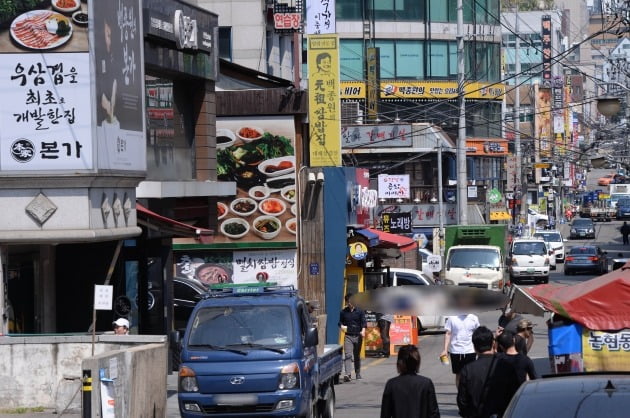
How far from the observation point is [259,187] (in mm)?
30578

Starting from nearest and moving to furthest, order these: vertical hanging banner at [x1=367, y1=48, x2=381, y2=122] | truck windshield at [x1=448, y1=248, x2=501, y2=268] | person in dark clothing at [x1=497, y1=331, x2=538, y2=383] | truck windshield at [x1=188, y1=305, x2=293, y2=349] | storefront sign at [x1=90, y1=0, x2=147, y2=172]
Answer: person in dark clothing at [x1=497, y1=331, x2=538, y2=383]
truck windshield at [x1=188, y1=305, x2=293, y2=349]
storefront sign at [x1=90, y1=0, x2=147, y2=172]
truck windshield at [x1=448, y1=248, x2=501, y2=268]
vertical hanging banner at [x1=367, y1=48, x2=381, y2=122]

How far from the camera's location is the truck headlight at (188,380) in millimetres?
16062

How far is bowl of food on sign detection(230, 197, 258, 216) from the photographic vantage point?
30.6 meters

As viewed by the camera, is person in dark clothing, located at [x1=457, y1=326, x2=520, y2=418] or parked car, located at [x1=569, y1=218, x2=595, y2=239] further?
parked car, located at [x1=569, y1=218, x2=595, y2=239]

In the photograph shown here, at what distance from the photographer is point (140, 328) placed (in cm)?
2405

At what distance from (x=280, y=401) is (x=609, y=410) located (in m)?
8.14

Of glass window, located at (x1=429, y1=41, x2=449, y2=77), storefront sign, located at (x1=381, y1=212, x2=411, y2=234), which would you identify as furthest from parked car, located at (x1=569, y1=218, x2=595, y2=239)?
storefront sign, located at (x1=381, y1=212, x2=411, y2=234)

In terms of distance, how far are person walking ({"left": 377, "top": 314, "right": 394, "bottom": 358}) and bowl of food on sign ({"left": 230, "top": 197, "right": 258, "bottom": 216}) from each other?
423 cm

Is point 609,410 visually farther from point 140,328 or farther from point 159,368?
point 140,328

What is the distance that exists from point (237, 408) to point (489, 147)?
6577 cm

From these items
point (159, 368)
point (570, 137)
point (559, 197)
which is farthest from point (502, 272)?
point (570, 137)

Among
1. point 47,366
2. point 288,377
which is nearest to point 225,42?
point 47,366

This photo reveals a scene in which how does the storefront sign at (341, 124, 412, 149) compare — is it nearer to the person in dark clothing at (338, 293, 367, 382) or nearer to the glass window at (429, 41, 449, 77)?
the glass window at (429, 41, 449, 77)

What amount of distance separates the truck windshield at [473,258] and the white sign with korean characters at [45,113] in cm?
2873
